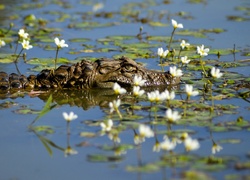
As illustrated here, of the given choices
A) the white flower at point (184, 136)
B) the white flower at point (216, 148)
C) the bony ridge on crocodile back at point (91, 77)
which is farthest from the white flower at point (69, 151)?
the bony ridge on crocodile back at point (91, 77)

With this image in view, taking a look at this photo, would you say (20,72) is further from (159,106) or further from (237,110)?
(237,110)

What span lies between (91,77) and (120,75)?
47 centimetres

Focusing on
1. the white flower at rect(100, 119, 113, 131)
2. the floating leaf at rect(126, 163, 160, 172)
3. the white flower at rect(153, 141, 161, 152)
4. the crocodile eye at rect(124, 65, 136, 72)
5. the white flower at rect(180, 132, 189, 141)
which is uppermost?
the crocodile eye at rect(124, 65, 136, 72)

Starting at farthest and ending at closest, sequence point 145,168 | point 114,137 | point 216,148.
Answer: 1. point 114,137
2. point 216,148
3. point 145,168

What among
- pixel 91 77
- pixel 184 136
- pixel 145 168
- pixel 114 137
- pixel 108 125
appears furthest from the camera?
pixel 91 77

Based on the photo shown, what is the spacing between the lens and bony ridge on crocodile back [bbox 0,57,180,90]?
35.2 ft

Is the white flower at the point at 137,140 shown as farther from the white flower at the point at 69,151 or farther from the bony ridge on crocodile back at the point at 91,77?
the bony ridge on crocodile back at the point at 91,77

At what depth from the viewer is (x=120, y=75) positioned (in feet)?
35.2

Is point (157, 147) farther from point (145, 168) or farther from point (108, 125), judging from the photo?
point (145, 168)

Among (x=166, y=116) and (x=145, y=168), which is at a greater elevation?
(x=166, y=116)

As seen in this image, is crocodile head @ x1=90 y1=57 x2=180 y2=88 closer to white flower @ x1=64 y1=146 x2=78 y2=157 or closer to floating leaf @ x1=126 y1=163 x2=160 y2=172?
white flower @ x1=64 y1=146 x2=78 y2=157

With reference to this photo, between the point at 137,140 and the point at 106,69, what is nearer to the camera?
the point at 137,140

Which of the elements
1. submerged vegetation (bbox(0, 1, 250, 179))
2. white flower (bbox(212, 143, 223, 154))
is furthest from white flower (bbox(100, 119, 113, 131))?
white flower (bbox(212, 143, 223, 154))

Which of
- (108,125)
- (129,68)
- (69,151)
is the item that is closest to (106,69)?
(129,68)
